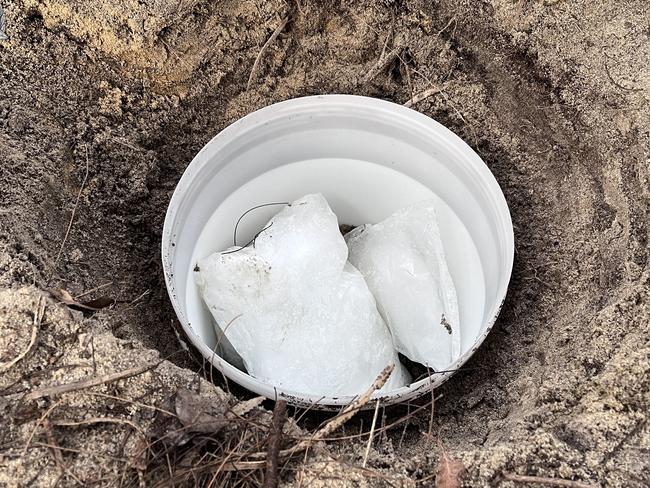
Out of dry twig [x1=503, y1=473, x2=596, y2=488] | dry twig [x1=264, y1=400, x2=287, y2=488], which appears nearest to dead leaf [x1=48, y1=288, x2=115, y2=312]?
dry twig [x1=264, y1=400, x2=287, y2=488]

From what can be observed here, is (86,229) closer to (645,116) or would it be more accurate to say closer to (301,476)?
(301,476)

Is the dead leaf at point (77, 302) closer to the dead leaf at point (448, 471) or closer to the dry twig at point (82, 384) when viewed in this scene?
the dry twig at point (82, 384)

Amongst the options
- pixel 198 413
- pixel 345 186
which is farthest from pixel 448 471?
pixel 345 186

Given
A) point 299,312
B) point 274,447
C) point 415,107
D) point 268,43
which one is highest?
point 268,43

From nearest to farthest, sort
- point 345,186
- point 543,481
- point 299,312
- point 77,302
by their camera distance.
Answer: point 543,481 → point 77,302 → point 299,312 → point 345,186

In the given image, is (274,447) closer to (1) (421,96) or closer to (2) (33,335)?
(2) (33,335)

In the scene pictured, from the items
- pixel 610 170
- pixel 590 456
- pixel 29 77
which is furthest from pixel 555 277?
pixel 29 77
